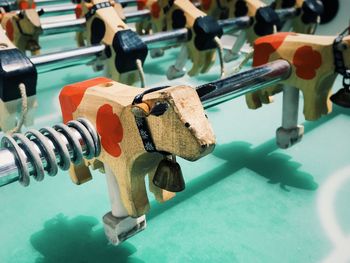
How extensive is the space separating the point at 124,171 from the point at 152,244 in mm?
281

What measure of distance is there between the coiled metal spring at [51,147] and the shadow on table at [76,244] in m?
0.27

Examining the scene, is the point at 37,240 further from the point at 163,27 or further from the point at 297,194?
the point at 163,27

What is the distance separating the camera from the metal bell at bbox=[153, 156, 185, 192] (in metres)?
0.48

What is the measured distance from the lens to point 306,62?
83 cm

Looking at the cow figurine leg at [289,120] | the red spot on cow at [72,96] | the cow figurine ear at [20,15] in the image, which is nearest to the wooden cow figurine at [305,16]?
the cow figurine leg at [289,120]

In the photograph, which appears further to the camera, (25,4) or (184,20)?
(25,4)

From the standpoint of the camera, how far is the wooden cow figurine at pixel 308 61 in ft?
2.63

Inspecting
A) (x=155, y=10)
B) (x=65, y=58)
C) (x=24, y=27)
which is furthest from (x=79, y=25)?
(x=65, y=58)

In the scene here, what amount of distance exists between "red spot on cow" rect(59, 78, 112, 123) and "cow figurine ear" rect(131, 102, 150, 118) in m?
0.13

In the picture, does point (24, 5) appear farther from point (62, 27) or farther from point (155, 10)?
point (155, 10)

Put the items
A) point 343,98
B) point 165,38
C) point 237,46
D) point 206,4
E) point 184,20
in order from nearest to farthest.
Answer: point 343,98 → point 165,38 → point 184,20 → point 237,46 → point 206,4

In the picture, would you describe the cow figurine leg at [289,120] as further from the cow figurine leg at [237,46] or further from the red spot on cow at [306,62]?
the cow figurine leg at [237,46]

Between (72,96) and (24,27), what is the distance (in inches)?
31.7

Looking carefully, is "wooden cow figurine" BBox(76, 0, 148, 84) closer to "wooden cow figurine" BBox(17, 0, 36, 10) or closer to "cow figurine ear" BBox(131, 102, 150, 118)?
"cow figurine ear" BBox(131, 102, 150, 118)
